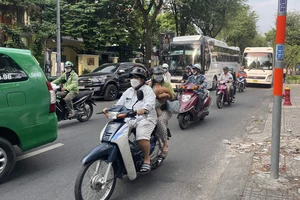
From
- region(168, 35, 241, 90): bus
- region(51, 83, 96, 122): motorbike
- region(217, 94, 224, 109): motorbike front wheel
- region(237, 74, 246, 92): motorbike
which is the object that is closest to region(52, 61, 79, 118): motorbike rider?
region(51, 83, 96, 122): motorbike

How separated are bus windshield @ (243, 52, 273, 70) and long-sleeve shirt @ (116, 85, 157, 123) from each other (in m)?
19.2

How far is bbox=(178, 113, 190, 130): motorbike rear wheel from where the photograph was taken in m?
7.71

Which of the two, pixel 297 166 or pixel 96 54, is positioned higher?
pixel 96 54

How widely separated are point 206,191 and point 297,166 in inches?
67.6

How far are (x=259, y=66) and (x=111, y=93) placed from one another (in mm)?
12808

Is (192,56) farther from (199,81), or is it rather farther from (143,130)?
(143,130)

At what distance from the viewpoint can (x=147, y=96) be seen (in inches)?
160

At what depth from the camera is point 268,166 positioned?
189 inches

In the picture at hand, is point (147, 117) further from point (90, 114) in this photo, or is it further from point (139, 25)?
point (139, 25)

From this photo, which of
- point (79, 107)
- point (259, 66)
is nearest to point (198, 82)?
point (79, 107)

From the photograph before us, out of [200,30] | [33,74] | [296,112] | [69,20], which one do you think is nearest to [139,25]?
[69,20]

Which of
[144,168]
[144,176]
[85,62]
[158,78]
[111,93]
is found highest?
[85,62]

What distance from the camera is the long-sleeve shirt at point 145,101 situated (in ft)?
13.2

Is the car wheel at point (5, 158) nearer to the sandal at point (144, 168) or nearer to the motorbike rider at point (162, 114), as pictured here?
the sandal at point (144, 168)
